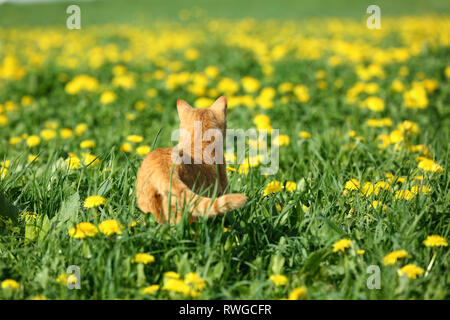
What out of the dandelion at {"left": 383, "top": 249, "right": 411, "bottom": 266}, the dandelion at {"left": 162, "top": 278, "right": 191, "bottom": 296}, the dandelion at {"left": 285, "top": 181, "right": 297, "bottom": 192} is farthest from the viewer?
the dandelion at {"left": 285, "top": 181, "right": 297, "bottom": 192}

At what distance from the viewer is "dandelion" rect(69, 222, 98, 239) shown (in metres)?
2.05

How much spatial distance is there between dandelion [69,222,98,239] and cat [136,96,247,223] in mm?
233

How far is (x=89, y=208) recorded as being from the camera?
7.95 ft

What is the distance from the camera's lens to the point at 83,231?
2047 millimetres

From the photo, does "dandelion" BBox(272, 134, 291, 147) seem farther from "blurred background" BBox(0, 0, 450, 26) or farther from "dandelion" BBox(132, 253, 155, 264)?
"blurred background" BBox(0, 0, 450, 26)

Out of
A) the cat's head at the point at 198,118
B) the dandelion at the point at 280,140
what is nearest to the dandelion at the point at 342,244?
the cat's head at the point at 198,118

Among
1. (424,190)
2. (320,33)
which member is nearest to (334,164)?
(424,190)

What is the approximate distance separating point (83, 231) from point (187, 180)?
1.65ft

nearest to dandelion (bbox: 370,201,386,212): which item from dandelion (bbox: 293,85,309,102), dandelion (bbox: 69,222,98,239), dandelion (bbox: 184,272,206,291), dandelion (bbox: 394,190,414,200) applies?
dandelion (bbox: 394,190,414,200)

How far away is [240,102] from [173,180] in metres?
2.99

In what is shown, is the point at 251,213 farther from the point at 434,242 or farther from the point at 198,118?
the point at 434,242

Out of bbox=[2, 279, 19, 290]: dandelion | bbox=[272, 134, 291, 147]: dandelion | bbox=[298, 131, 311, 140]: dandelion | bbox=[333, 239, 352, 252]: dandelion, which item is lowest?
bbox=[2, 279, 19, 290]: dandelion

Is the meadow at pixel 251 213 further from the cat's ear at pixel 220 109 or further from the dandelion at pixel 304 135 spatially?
the cat's ear at pixel 220 109
